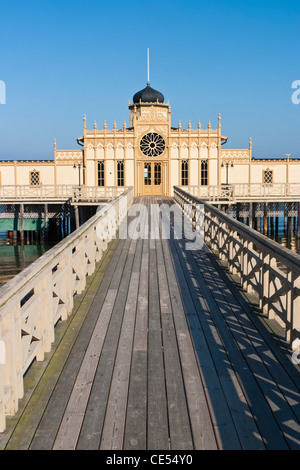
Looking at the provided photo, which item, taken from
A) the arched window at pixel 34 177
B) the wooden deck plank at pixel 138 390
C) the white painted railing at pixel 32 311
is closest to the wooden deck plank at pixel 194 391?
the wooden deck plank at pixel 138 390

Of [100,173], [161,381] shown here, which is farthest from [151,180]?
[161,381]

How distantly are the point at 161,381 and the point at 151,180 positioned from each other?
92.0 feet

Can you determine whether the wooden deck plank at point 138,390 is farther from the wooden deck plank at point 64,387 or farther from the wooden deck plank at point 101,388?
the wooden deck plank at point 64,387

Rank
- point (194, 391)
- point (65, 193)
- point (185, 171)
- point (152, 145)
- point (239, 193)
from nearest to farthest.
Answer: point (194, 391) < point (239, 193) < point (152, 145) < point (185, 171) < point (65, 193)

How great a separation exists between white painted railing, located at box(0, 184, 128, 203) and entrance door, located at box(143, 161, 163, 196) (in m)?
2.00

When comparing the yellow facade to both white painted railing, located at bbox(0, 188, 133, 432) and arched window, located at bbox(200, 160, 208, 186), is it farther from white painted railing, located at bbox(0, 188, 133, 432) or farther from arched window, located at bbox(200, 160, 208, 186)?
white painted railing, located at bbox(0, 188, 133, 432)

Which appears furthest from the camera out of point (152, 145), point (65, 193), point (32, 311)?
point (65, 193)

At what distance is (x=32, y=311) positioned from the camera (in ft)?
14.2

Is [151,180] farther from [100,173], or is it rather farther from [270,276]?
[270,276]

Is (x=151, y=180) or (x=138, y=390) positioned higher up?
(x=151, y=180)

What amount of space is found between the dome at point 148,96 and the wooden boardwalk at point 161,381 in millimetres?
31787

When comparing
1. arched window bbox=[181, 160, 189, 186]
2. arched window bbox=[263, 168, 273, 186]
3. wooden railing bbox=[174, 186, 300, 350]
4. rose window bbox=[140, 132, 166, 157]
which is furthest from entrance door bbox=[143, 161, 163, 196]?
wooden railing bbox=[174, 186, 300, 350]
